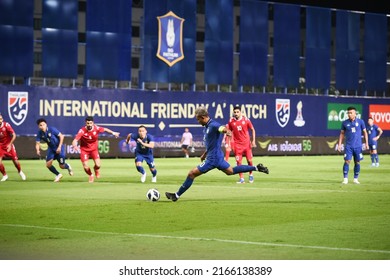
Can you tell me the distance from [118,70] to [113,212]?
132 ft

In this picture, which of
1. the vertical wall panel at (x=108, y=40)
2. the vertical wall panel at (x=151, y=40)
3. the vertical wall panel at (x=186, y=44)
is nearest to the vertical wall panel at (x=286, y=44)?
the vertical wall panel at (x=186, y=44)

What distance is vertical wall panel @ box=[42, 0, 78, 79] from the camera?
56281 millimetres

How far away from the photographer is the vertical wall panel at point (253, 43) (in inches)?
2581

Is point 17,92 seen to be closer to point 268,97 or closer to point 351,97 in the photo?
point 268,97

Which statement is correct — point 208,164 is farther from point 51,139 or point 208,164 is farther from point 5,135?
point 5,135

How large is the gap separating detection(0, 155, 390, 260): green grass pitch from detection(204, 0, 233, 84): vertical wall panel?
34753 mm

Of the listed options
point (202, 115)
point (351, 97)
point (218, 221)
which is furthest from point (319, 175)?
point (351, 97)

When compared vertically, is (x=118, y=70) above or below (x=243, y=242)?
above

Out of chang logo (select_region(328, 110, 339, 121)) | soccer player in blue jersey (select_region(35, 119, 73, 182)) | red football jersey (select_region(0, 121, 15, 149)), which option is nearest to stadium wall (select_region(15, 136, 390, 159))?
chang logo (select_region(328, 110, 339, 121))

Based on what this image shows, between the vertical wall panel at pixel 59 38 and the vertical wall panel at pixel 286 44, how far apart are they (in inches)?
654

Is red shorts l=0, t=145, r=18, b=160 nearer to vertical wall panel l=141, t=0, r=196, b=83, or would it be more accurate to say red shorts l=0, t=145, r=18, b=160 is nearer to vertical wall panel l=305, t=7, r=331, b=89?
vertical wall panel l=141, t=0, r=196, b=83

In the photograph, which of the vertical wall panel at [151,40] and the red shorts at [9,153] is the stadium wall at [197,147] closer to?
the vertical wall panel at [151,40]

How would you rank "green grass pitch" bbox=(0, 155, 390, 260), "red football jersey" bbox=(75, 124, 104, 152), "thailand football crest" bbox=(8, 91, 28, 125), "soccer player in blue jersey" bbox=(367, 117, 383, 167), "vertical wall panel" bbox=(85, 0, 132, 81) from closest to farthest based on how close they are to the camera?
"green grass pitch" bbox=(0, 155, 390, 260) < "red football jersey" bbox=(75, 124, 104, 152) < "soccer player in blue jersey" bbox=(367, 117, 383, 167) < "thailand football crest" bbox=(8, 91, 28, 125) < "vertical wall panel" bbox=(85, 0, 132, 81)
